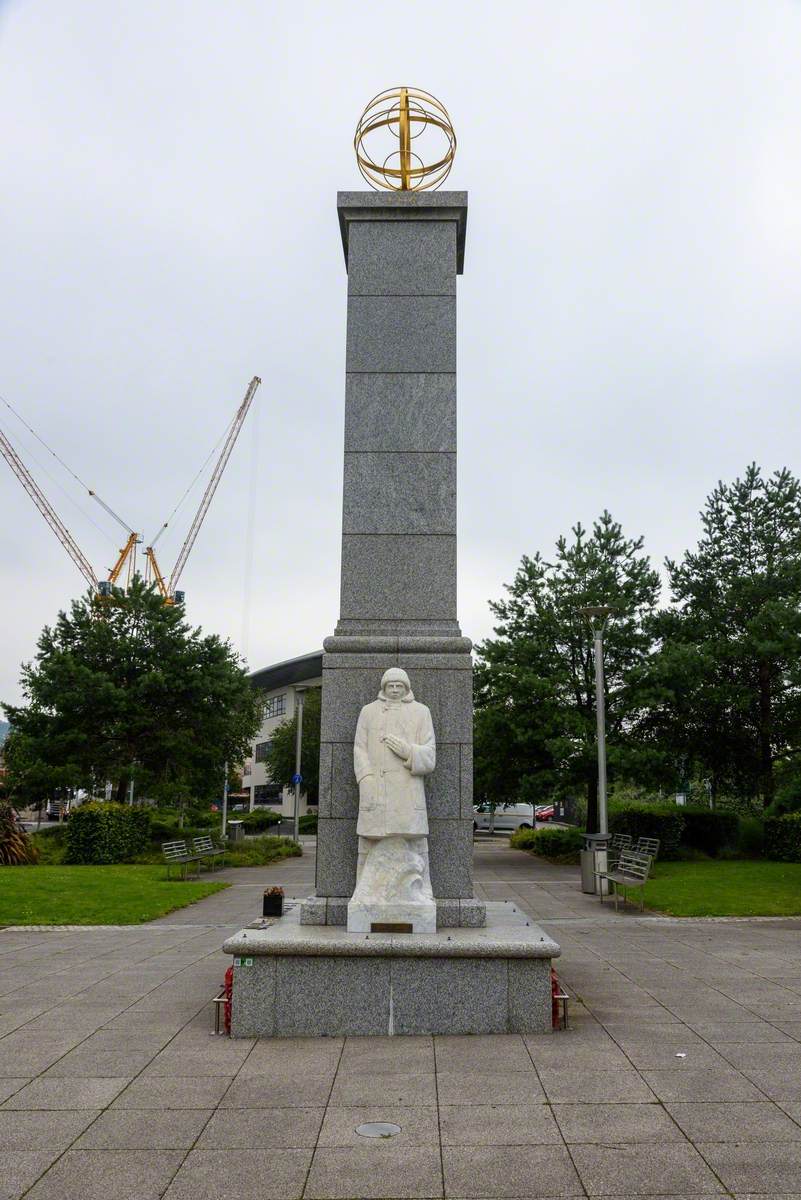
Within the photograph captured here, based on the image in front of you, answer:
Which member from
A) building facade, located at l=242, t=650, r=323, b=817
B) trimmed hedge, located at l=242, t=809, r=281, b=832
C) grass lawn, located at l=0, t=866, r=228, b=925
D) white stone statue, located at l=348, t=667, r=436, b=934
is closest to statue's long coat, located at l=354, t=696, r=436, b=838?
white stone statue, located at l=348, t=667, r=436, b=934

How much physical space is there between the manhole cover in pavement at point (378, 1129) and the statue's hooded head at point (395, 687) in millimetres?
4006

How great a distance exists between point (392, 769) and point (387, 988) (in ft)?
6.36

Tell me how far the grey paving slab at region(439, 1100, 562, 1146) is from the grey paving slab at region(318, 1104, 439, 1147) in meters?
0.08

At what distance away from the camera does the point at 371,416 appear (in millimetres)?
10125

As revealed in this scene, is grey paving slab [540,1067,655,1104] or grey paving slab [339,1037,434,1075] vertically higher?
grey paving slab [540,1067,655,1104]

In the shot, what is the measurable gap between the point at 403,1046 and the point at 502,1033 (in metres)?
0.87

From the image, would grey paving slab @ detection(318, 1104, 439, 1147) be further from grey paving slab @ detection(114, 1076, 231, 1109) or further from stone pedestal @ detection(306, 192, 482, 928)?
stone pedestal @ detection(306, 192, 482, 928)

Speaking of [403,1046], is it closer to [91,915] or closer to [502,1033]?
[502,1033]

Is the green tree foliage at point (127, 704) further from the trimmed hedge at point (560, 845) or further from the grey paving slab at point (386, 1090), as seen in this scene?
the grey paving slab at point (386, 1090)

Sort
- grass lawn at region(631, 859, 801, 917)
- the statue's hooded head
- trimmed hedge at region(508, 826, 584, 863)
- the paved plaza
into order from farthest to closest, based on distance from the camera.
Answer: trimmed hedge at region(508, 826, 584, 863), grass lawn at region(631, 859, 801, 917), the statue's hooded head, the paved plaza

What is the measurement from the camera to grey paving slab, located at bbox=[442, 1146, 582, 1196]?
4.62 meters

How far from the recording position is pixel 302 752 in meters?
59.3

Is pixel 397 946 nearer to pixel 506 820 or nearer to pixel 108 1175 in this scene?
pixel 108 1175

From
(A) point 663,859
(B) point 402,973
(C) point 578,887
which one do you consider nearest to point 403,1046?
(B) point 402,973
